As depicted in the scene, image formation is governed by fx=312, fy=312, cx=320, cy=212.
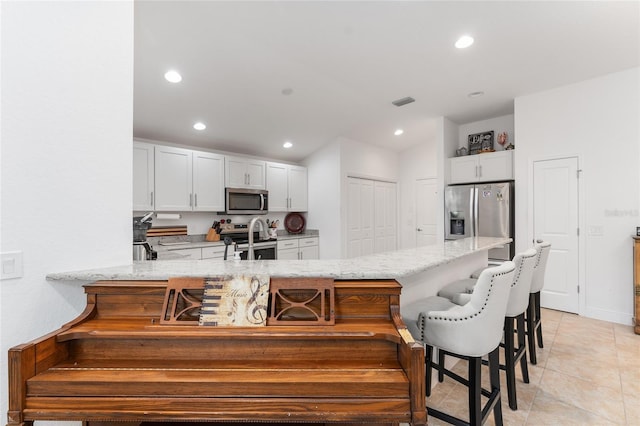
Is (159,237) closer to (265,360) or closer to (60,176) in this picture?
(60,176)

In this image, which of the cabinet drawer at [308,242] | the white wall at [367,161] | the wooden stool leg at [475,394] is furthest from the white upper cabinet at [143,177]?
the wooden stool leg at [475,394]

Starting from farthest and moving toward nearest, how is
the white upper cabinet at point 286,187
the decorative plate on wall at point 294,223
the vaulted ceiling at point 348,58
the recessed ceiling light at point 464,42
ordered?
the decorative plate on wall at point 294,223
the white upper cabinet at point 286,187
the recessed ceiling light at point 464,42
the vaulted ceiling at point 348,58

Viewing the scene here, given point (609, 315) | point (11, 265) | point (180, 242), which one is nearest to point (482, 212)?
point (609, 315)

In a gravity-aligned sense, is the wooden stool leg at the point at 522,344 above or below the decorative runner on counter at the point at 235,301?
below

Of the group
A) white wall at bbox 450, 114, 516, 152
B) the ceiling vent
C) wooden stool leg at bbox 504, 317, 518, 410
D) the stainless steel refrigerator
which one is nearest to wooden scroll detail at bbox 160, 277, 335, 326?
wooden stool leg at bbox 504, 317, 518, 410

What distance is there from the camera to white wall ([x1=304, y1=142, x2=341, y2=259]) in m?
5.46

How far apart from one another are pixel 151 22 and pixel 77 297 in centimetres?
228

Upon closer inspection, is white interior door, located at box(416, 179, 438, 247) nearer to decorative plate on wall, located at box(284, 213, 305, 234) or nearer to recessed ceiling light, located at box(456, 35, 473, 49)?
decorative plate on wall, located at box(284, 213, 305, 234)

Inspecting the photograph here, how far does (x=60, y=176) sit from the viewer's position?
Result: 1403mm

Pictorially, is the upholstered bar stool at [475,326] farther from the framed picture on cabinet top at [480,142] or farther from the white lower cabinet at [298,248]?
the framed picture on cabinet top at [480,142]

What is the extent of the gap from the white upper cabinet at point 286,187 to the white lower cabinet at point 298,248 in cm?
60

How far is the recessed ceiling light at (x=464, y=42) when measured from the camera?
294 centimetres

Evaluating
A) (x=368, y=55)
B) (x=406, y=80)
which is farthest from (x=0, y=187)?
(x=406, y=80)

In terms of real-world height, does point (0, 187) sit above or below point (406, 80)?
below
